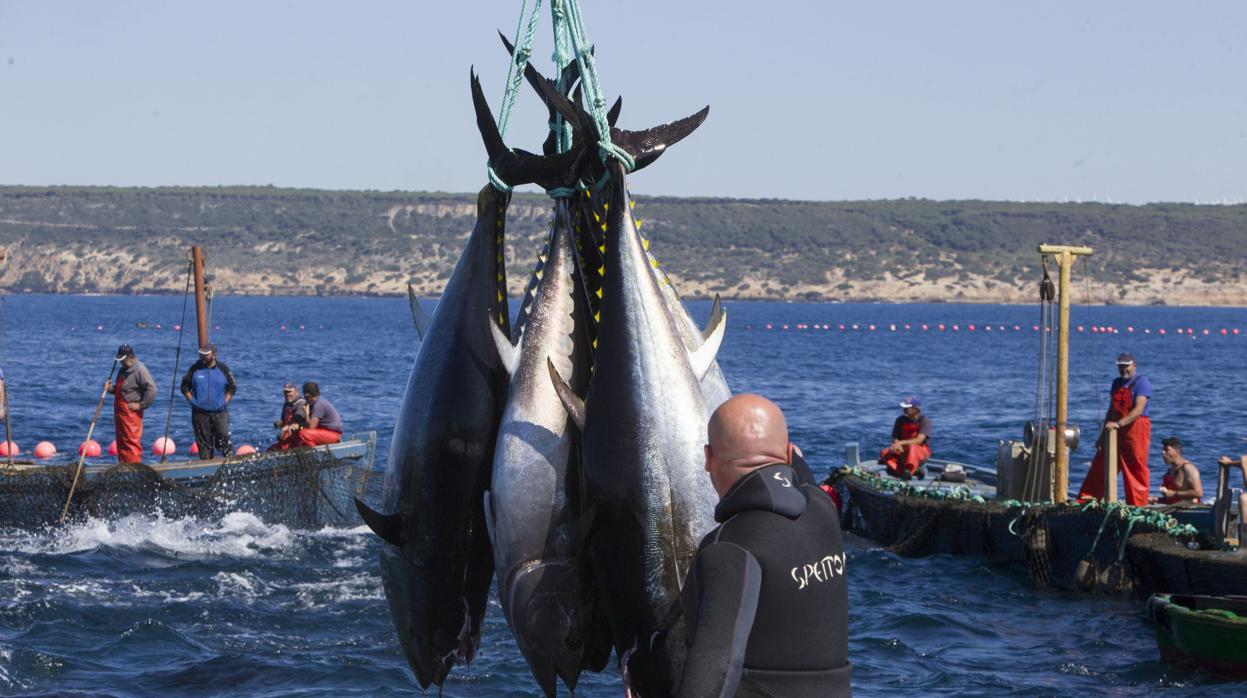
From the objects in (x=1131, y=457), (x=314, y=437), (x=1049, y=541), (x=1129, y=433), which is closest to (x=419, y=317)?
(x=1049, y=541)

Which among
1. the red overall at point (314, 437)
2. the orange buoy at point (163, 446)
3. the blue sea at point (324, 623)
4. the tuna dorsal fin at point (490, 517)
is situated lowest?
the blue sea at point (324, 623)

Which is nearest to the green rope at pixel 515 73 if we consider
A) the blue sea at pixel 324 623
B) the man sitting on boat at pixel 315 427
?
the blue sea at pixel 324 623

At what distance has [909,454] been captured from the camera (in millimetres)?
23453

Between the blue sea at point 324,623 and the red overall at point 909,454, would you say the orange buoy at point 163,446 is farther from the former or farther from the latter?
the red overall at point 909,454

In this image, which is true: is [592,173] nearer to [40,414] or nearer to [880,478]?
[880,478]

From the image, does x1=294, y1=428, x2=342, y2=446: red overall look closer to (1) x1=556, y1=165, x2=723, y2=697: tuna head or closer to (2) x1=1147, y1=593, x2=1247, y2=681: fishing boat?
(2) x1=1147, y1=593, x2=1247, y2=681: fishing boat

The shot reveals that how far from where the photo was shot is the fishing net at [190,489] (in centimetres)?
2022

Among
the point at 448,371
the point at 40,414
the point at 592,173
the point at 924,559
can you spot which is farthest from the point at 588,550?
the point at 40,414

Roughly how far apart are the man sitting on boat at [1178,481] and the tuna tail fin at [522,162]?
46.2ft

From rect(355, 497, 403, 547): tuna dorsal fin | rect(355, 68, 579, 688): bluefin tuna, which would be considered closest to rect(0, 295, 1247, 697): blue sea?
rect(355, 68, 579, 688): bluefin tuna

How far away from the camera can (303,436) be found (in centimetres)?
2161

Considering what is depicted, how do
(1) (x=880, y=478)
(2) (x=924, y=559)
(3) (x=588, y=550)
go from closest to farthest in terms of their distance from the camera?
(3) (x=588, y=550), (2) (x=924, y=559), (1) (x=880, y=478)

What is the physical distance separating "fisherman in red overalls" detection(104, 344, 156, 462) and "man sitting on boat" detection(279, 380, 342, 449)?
2.04 meters

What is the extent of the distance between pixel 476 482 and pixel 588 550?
0.65 metres
